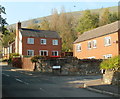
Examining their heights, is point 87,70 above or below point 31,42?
below

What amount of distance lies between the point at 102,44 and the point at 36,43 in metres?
17.2

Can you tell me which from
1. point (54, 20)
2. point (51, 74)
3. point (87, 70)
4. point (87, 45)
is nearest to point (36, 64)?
point (51, 74)

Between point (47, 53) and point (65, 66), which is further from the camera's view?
point (47, 53)

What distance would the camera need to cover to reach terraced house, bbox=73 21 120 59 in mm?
33531

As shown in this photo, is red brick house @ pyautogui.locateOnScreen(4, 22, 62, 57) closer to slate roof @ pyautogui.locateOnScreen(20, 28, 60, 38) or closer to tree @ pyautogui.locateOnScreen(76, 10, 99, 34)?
slate roof @ pyautogui.locateOnScreen(20, 28, 60, 38)

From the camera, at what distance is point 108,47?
3509 cm

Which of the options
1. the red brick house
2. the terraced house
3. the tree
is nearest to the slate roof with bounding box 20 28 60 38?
the red brick house

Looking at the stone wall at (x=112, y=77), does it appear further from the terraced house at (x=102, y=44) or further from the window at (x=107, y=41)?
the window at (x=107, y=41)

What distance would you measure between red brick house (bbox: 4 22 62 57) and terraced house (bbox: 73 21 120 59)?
6.78 meters

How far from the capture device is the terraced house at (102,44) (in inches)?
1320

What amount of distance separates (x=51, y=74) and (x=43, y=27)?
5217 cm

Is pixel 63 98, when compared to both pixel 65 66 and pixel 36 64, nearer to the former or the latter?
pixel 65 66

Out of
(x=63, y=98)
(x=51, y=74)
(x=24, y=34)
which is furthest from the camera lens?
(x=24, y=34)

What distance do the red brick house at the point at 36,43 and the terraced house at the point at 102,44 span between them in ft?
22.2
